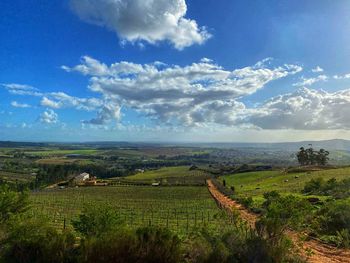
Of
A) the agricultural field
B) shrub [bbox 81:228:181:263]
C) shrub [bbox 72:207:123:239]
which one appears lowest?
the agricultural field

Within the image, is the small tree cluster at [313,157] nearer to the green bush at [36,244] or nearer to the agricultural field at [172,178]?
the agricultural field at [172,178]

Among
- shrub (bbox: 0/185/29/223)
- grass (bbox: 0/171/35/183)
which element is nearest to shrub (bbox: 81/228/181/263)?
shrub (bbox: 0/185/29/223)

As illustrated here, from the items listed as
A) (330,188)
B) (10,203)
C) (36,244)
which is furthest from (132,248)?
(330,188)

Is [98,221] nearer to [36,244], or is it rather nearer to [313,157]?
[36,244]

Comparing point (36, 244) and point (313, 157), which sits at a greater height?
point (313, 157)

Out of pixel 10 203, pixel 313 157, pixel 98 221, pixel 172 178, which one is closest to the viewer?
pixel 98 221

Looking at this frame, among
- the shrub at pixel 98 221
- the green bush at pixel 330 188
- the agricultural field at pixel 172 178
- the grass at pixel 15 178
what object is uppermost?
the shrub at pixel 98 221

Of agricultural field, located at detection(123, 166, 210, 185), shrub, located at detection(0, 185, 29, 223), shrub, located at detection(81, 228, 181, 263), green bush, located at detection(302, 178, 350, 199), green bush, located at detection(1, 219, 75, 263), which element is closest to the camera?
shrub, located at detection(81, 228, 181, 263)

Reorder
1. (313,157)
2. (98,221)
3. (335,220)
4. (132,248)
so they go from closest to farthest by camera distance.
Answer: (132,248) → (98,221) → (335,220) → (313,157)

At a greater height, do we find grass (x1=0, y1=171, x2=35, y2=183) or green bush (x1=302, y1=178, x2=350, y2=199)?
green bush (x1=302, y1=178, x2=350, y2=199)

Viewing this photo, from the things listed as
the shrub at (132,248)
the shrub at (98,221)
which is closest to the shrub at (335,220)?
the shrub at (132,248)

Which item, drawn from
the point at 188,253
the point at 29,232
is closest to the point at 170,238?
the point at 188,253

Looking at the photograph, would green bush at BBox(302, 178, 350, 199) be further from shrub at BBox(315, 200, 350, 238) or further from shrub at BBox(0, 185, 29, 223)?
shrub at BBox(0, 185, 29, 223)

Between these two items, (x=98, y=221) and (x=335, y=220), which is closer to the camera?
(x=98, y=221)
